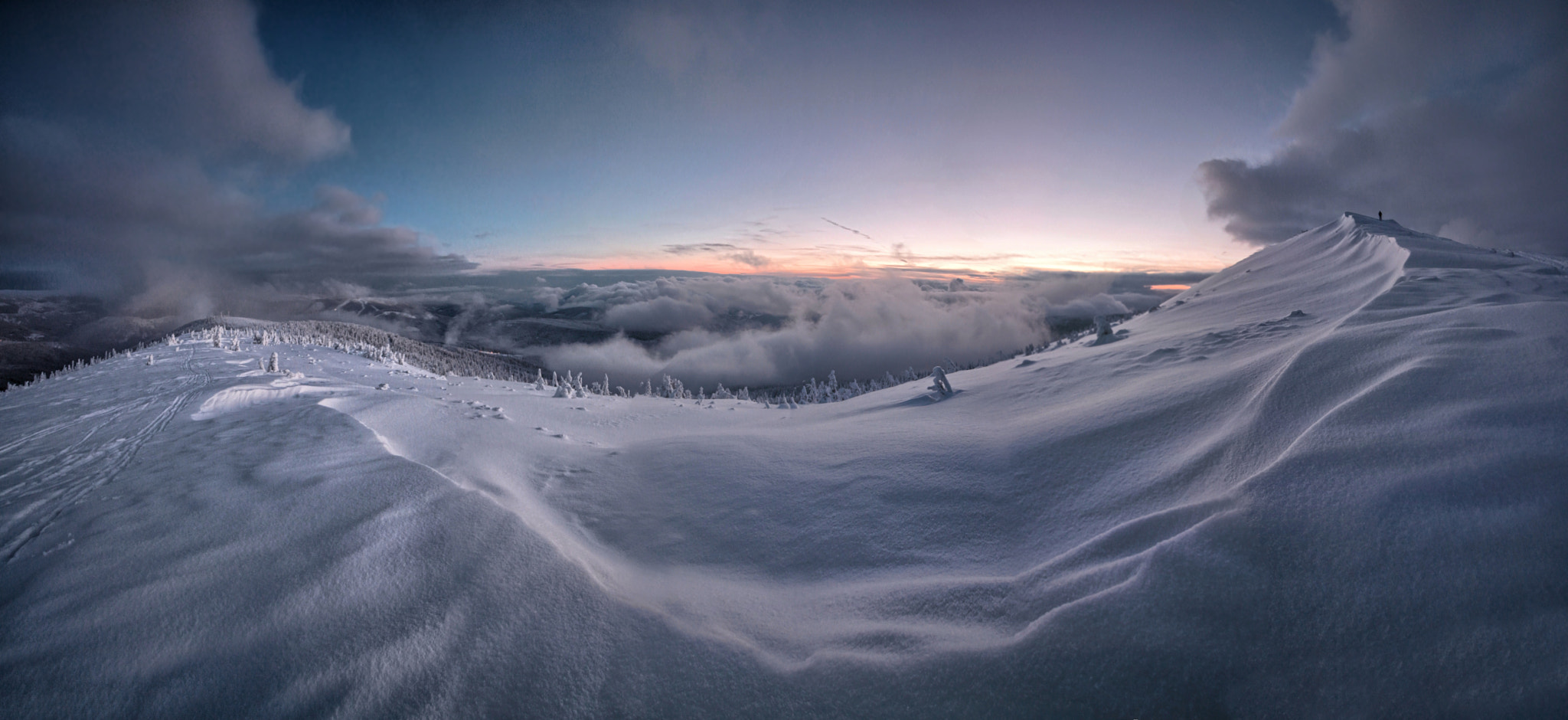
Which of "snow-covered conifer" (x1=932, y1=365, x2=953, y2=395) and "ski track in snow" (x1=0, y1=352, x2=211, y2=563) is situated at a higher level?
"snow-covered conifer" (x1=932, y1=365, x2=953, y2=395)

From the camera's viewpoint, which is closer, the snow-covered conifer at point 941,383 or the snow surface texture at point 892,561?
the snow surface texture at point 892,561

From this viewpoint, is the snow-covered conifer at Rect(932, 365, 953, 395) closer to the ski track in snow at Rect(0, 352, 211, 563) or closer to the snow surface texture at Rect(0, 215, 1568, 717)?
the snow surface texture at Rect(0, 215, 1568, 717)

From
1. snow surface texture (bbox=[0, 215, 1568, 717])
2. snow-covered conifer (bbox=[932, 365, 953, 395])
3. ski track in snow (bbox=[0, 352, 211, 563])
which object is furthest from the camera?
snow-covered conifer (bbox=[932, 365, 953, 395])

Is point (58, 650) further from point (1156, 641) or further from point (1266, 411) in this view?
point (1266, 411)

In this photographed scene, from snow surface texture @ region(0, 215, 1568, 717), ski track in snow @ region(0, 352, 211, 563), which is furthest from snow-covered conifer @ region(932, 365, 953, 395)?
ski track in snow @ region(0, 352, 211, 563)

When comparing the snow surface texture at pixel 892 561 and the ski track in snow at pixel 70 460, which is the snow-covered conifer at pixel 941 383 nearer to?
the snow surface texture at pixel 892 561

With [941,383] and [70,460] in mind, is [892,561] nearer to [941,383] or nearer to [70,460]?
[941,383]

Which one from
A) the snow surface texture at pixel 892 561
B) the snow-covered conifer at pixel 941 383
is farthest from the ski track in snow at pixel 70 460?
the snow-covered conifer at pixel 941 383

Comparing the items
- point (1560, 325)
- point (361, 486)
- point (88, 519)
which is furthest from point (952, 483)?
point (88, 519)

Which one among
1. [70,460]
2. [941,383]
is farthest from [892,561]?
[70,460]
